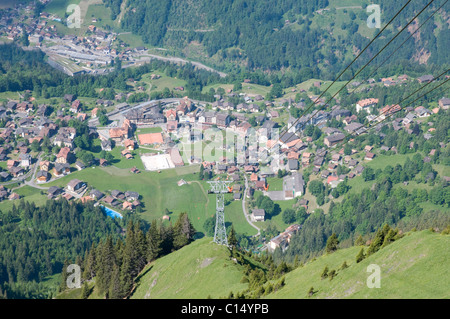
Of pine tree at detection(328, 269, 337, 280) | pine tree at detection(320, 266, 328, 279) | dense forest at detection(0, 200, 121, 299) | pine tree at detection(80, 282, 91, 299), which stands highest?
pine tree at detection(328, 269, 337, 280)

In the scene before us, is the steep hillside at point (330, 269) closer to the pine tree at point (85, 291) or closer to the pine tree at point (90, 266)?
the pine tree at point (85, 291)

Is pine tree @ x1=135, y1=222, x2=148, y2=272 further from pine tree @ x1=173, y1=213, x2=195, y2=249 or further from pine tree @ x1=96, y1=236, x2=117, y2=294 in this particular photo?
pine tree @ x1=173, y1=213, x2=195, y2=249

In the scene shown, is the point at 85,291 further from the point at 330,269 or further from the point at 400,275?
the point at 400,275

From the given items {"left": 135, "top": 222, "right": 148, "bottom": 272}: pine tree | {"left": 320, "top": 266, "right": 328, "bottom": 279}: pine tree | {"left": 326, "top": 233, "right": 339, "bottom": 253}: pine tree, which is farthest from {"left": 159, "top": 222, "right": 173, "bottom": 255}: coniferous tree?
{"left": 320, "top": 266, "right": 328, "bottom": 279}: pine tree

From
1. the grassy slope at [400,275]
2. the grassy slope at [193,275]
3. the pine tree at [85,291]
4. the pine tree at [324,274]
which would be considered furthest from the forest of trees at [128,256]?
the pine tree at [324,274]

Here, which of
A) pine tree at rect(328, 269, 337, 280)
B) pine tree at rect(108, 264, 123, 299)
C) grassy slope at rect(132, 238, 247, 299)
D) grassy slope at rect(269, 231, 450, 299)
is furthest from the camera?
pine tree at rect(108, 264, 123, 299)
